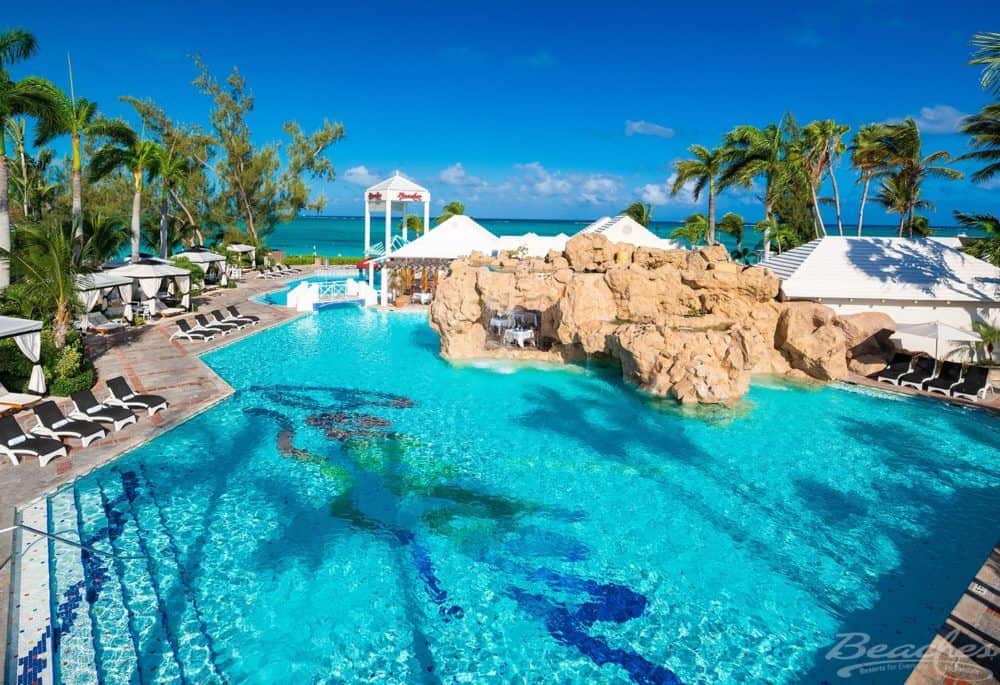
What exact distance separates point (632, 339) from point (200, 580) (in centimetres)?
1152

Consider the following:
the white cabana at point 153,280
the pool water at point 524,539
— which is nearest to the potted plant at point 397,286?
the white cabana at point 153,280

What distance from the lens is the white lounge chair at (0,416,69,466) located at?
407 inches

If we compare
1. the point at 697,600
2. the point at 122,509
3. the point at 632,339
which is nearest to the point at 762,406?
the point at 632,339

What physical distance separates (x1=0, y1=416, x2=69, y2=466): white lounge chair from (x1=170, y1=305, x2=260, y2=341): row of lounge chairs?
34.0 ft

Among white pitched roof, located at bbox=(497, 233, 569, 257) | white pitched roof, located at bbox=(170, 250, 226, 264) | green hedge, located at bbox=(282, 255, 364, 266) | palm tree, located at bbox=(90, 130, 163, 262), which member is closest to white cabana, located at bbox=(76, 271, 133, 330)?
palm tree, located at bbox=(90, 130, 163, 262)

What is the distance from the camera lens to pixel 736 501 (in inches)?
413

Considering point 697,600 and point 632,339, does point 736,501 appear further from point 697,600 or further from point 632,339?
point 632,339

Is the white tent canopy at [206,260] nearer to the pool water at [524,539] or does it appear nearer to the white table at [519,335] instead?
the pool water at [524,539]

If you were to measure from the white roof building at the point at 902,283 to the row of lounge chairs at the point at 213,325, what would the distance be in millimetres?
20176

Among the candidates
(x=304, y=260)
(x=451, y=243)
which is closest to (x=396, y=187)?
(x=451, y=243)

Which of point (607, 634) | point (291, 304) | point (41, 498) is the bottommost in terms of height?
point (607, 634)

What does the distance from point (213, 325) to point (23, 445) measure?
12183 millimetres

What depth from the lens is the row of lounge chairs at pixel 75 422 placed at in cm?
1046

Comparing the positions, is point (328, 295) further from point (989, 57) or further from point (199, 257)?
point (989, 57)
